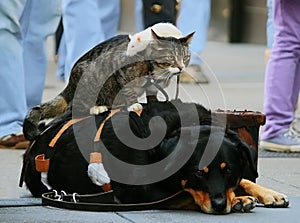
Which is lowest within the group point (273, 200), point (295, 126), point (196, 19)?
point (295, 126)

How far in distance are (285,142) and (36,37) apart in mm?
1915

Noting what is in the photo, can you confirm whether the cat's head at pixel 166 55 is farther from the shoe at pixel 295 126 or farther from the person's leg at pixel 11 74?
the shoe at pixel 295 126

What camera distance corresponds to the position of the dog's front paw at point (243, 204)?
161 inches

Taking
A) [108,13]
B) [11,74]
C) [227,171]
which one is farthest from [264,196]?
[108,13]

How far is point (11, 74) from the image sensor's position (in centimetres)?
607

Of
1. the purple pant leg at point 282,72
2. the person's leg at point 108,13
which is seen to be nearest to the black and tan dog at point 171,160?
the purple pant leg at point 282,72

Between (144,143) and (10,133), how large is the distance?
206 cm

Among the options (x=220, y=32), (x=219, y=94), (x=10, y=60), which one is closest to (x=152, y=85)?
(x=10, y=60)

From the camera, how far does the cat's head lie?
4547mm

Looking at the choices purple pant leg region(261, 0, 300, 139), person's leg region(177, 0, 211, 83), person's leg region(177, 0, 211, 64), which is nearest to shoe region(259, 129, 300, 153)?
purple pant leg region(261, 0, 300, 139)

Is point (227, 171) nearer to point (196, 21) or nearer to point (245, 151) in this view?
point (245, 151)

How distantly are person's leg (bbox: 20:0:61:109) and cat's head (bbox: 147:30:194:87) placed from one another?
84.4 inches

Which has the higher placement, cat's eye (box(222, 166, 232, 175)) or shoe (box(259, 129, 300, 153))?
cat's eye (box(222, 166, 232, 175))

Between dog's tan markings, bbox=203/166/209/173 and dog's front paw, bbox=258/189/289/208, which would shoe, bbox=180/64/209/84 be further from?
dog's tan markings, bbox=203/166/209/173
